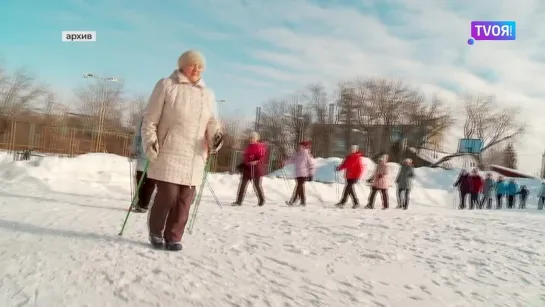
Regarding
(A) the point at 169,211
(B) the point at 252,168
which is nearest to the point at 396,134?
(B) the point at 252,168

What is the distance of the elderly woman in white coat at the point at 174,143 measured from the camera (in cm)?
345

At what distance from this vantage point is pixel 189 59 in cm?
358

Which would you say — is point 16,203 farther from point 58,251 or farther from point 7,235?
point 58,251

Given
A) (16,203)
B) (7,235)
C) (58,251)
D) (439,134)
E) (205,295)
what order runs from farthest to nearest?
(439,134) < (16,203) < (7,235) < (58,251) < (205,295)

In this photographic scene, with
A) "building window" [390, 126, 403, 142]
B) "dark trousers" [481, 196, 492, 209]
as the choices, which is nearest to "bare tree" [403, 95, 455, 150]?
"building window" [390, 126, 403, 142]

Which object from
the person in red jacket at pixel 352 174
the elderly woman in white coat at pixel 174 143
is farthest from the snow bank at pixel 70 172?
the elderly woman in white coat at pixel 174 143

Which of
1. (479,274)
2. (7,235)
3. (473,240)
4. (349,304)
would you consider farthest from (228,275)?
→ (473,240)

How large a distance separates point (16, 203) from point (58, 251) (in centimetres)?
355

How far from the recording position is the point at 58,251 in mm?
3281

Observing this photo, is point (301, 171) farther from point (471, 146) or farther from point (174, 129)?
point (471, 146)

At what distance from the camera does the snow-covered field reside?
2514 mm

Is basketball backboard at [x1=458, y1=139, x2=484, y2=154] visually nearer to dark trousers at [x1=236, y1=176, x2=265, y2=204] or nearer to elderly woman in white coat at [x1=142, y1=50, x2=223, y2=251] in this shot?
dark trousers at [x1=236, y1=176, x2=265, y2=204]

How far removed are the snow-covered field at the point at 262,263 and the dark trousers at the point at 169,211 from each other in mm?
183

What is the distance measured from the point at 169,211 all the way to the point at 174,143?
2.04ft
